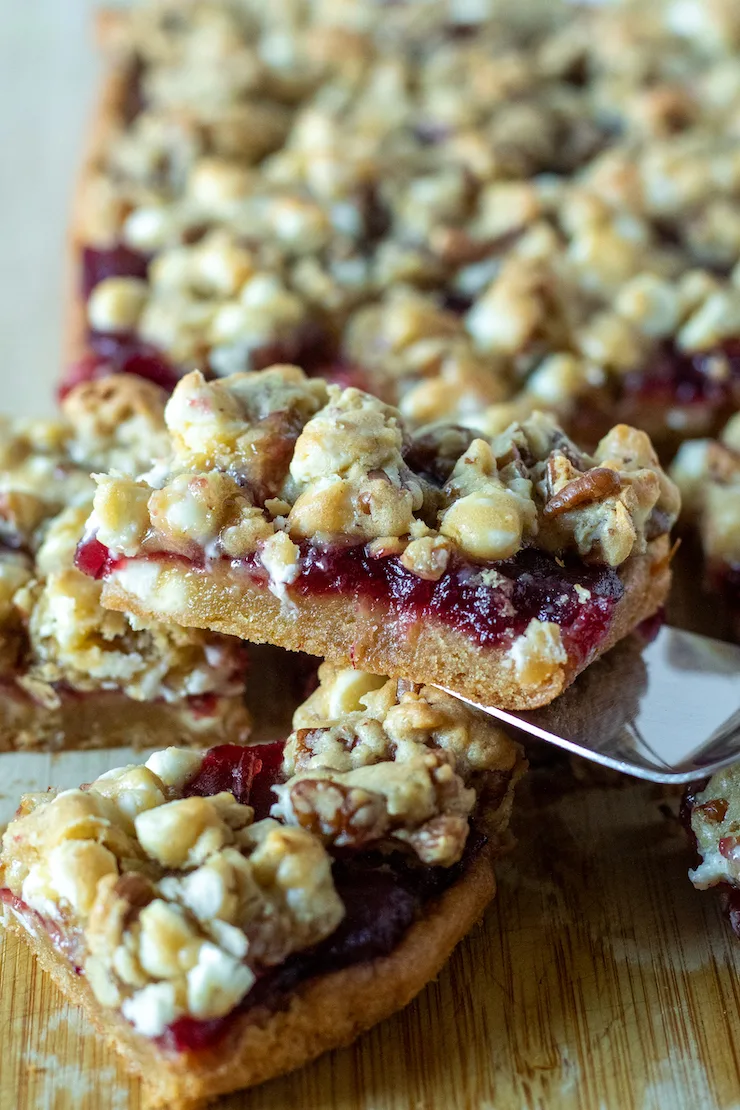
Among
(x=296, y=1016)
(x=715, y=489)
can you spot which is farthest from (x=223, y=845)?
(x=715, y=489)

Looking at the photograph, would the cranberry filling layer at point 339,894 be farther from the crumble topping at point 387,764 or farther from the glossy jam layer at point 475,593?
the glossy jam layer at point 475,593

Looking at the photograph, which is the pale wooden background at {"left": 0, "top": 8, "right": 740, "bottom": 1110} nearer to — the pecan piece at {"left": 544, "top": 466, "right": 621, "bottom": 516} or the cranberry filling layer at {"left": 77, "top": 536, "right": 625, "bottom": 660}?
the cranberry filling layer at {"left": 77, "top": 536, "right": 625, "bottom": 660}

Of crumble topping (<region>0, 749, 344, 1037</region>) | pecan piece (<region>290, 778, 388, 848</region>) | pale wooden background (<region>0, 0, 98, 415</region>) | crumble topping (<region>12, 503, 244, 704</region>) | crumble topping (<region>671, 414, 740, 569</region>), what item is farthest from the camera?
pale wooden background (<region>0, 0, 98, 415</region>)

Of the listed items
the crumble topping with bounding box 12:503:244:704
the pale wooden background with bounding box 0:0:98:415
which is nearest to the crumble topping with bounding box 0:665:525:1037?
the crumble topping with bounding box 12:503:244:704

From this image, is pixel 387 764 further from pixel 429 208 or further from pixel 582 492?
pixel 429 208

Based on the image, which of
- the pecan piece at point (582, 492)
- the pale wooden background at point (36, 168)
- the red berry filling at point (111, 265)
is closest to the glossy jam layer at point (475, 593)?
the pecan piece at point (582, 492)

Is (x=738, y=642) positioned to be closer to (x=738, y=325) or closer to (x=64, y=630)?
(x=738, y=325)
